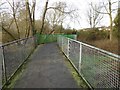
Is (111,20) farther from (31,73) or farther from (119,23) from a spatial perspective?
(31,73)

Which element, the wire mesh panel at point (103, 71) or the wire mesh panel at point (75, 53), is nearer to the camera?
the wire mesh panel at point (103, 71)

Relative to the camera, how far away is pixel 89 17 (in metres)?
52.0

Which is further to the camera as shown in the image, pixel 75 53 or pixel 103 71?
pixel 75 53

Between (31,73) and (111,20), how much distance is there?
21.5m

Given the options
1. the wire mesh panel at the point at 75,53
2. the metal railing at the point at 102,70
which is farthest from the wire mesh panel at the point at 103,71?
the wire mesh panel at the point at 75,53

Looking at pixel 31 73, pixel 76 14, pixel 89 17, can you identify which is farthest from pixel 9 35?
pixel 89 17

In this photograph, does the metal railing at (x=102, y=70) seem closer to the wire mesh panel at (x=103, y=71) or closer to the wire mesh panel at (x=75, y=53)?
the wire mesh panel at (x=103, y=71)

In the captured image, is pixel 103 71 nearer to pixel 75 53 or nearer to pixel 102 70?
pixel 102 70

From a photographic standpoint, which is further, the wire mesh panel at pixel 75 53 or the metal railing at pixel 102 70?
the wire mesh panel at pixel 75 53

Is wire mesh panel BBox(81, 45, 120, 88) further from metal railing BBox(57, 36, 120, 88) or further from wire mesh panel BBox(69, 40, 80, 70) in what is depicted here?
wire mesh panel BBox(69, 40, 80, 70)

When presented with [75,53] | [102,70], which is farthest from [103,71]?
[75,53]

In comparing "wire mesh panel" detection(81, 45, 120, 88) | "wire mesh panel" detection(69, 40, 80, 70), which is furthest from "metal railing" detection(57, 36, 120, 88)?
"wire mesh panel" detection(69, 40, 80, 70)

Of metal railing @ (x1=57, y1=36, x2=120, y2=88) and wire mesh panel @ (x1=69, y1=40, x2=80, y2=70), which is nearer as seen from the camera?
metal railing @ (x1=57, y1=36, x2=120, y2=88)

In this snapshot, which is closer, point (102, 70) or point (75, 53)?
point (102, 70)
